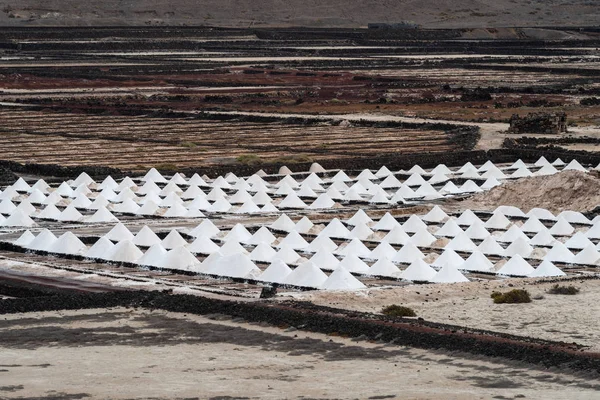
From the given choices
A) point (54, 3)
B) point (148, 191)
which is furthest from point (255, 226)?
point (54, 3)

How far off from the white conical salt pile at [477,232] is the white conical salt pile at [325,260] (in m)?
4.82

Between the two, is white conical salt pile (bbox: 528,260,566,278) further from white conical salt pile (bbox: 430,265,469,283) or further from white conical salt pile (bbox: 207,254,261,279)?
white conical salt pile (bbox: 207,254,261,279)

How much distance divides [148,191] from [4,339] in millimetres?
17986

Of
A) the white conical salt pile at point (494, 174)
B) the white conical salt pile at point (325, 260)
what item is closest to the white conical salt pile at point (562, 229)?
the white conical salt pile at point (325, 260)

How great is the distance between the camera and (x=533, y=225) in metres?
33.5

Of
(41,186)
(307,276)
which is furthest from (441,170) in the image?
(307,276)

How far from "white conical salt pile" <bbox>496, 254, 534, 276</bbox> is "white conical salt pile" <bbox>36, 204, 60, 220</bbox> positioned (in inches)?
498

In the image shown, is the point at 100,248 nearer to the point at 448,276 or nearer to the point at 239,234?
the point at 239,234

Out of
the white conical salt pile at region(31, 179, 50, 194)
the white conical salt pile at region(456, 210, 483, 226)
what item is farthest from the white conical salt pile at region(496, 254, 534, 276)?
the white conical salt pile at region(31, 179, 50, 194)

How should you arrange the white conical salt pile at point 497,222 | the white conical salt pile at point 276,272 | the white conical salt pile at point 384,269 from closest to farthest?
the white conical salt pile at point 276,272 → the white conical salt pile at point 384,269 → the white conical salt pile at point 497,222

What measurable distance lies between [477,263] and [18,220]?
11962 mm

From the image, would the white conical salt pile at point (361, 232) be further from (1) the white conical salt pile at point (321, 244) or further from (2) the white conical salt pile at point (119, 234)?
(2) the white conical salt pile at point (119, 234)

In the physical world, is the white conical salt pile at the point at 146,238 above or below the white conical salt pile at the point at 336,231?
below

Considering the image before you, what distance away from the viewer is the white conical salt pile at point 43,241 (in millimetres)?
31234
